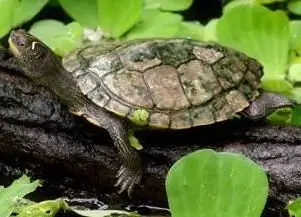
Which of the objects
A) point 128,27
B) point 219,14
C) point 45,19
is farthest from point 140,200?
point 219,14

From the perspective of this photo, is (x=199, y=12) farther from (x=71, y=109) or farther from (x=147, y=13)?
(x=71, y=109)

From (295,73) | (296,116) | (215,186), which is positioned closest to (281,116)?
(296,116)

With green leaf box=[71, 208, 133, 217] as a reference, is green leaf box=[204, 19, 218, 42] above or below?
above

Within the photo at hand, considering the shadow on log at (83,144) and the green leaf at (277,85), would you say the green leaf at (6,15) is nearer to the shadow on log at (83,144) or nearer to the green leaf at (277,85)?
the shadow on log at (83,144)

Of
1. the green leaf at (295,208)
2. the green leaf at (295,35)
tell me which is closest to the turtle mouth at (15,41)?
the green leaf at (295,208)

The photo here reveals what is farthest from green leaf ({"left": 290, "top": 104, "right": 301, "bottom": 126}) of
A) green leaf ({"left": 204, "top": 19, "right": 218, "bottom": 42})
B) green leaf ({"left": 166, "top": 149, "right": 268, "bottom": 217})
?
green leaf ({"left": 166, "top": 149, "right": 268, "bottom": 217})

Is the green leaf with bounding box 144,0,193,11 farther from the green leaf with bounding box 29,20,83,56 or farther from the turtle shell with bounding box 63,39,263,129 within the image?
the turtle shell with bounding box 63,39,263,129

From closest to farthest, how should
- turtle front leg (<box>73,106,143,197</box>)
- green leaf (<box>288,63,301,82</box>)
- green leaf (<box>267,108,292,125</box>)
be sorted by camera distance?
turtle front leg (<box>73,106,143,197</box>)
green leaf (<box>267,108,292,125</box>)
green leaf (<box>288,63,301,82</box>)
